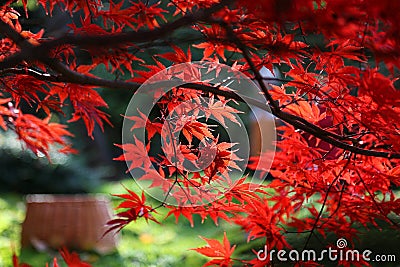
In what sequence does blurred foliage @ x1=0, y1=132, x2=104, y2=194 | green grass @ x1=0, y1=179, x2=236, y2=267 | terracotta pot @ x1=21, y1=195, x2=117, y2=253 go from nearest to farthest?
green grass @ x1=0, y1=179, x2=236, y2=267, terracotta pot @ x1=21, y1=195, x2=117, y2=253, blurred foliage @ x1=0, y1=132, x2=104, y2=194

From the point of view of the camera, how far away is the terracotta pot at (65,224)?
2914 mm

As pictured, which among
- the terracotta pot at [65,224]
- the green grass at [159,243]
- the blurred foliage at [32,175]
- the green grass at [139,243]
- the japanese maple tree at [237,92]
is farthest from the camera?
the blurred foliage at [32,175]

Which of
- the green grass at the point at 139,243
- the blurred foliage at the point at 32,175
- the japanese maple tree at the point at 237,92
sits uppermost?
the blurred foliage at the point at 32,175

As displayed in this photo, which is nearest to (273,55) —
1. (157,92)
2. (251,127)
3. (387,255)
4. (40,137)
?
(157,92)

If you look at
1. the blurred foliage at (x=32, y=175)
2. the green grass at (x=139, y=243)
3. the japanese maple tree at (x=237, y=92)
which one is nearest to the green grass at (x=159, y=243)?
the green grass at (x=139, y=243)

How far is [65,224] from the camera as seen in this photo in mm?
2951

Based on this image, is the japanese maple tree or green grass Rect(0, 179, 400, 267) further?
green grass Rect(0, 179, 400, 267)

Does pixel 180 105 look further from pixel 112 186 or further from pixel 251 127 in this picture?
pixel 112 186

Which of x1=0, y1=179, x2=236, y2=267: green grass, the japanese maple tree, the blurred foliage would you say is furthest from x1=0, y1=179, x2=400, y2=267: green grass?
the japanese maple tree

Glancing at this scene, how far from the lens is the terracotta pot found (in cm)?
291

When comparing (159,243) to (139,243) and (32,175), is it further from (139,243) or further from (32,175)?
(32,175)

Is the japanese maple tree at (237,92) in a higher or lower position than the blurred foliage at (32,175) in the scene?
lower

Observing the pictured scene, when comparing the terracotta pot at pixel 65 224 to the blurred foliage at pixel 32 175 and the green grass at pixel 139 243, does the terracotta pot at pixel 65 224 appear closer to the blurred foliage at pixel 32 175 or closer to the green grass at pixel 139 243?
the green grass at pixel 139 243

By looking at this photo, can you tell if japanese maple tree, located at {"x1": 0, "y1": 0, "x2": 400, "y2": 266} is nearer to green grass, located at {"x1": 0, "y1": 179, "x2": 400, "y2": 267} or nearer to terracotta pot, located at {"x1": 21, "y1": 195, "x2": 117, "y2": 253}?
green grass, located at {"x1": 0, "y1": 179, "x2": 400, "y2": 267}
